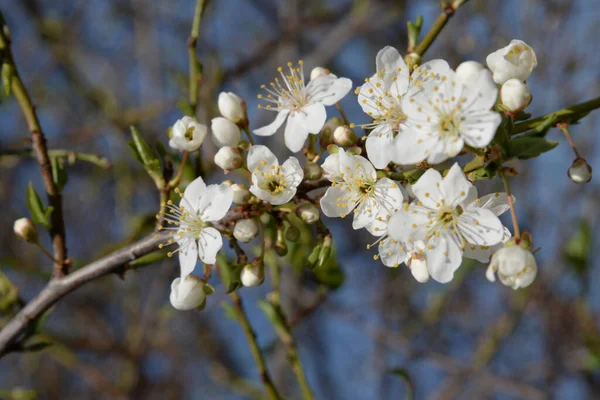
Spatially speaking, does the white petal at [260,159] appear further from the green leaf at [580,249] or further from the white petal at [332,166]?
the green leaf at [580,249]

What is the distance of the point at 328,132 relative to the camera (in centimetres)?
115

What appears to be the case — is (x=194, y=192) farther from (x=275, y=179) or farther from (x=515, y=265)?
(x=515, y=265)

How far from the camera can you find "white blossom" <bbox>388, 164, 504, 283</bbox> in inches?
37.4

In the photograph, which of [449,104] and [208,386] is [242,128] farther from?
[208,386]

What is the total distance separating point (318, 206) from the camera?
3.66 feet

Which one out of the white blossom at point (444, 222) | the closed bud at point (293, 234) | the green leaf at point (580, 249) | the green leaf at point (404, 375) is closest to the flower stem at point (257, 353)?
the green leaf at point (404, 375)

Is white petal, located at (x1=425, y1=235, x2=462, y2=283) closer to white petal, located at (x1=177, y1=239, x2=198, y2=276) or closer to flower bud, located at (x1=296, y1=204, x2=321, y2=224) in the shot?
flower bud, located at (x1=296, y1=204, x2=321, y2=224)

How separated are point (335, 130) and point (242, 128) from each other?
0.77 ft

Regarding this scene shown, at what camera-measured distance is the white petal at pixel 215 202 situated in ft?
3.44

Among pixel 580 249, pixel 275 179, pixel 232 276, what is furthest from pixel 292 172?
pixel 580 249

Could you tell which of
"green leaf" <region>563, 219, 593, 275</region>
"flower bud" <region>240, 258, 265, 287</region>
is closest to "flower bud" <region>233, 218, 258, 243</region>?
"flower bud" <region>240, 258, 265, 287</region>

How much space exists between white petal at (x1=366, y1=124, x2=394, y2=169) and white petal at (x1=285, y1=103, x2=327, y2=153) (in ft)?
0.43

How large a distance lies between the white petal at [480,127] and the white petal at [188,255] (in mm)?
580

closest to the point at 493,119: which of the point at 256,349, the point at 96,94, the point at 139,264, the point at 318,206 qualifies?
the point at 318,206
